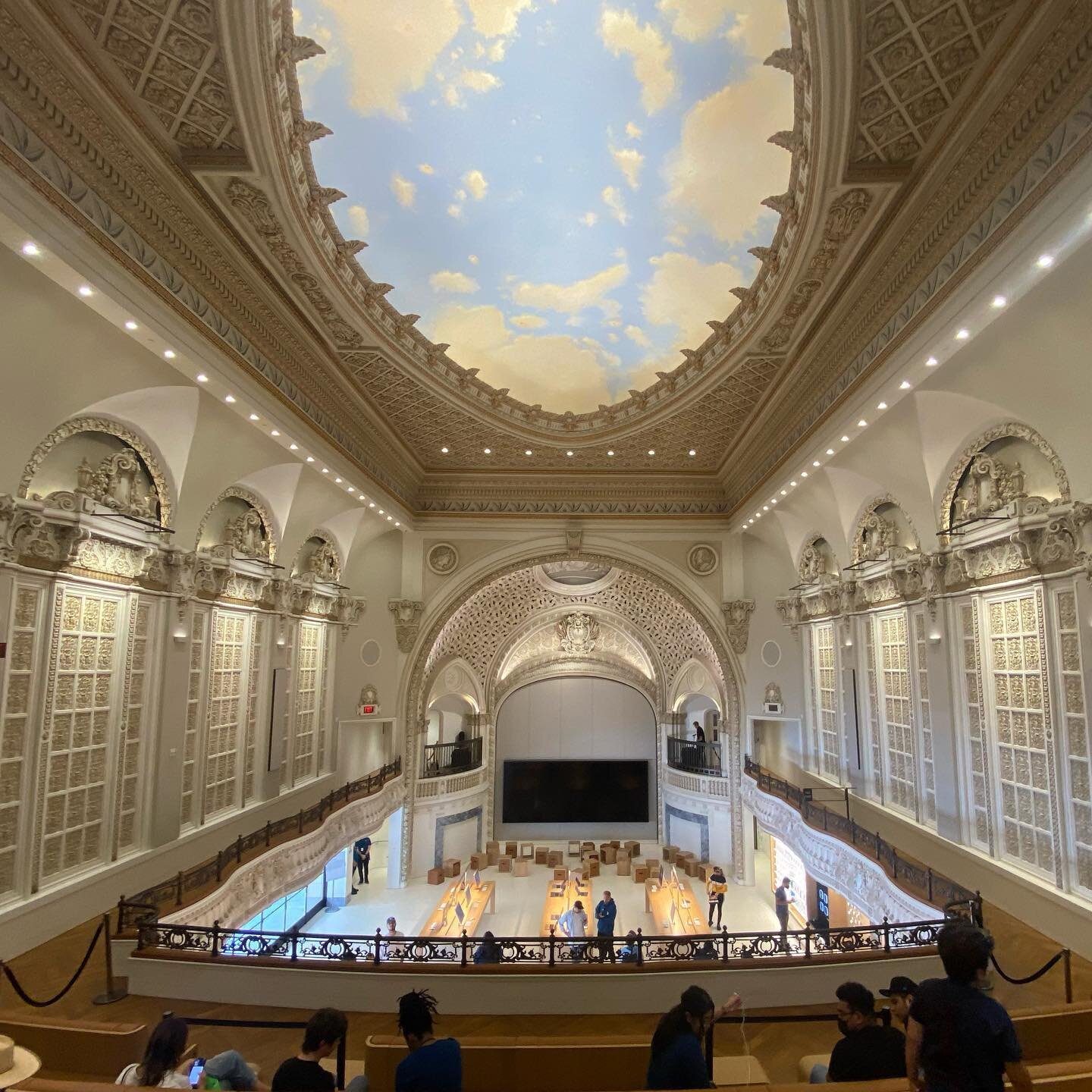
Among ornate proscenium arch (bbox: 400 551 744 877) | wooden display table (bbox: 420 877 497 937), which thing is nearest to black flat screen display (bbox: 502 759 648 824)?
ornate proscenium arch (bbox: 400 551 744 877)

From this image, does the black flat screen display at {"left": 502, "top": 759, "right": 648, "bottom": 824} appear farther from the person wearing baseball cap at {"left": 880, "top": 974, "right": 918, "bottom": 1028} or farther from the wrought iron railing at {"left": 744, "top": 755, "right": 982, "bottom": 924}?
the person wearing baseball cap at {"left": 880, "top": 974, "right": 918, "bottom": 1028}

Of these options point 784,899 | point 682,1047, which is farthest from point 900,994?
point 784,899

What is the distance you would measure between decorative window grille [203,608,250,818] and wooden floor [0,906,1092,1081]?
341 cm

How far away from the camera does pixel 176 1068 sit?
347cm

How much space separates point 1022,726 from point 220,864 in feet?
29.9

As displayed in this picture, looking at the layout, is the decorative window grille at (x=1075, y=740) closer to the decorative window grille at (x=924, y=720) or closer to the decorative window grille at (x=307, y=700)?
the decorative window grille at (x=924, y=720)

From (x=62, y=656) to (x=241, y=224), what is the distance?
468 cm

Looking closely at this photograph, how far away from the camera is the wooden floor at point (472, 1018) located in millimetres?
5137

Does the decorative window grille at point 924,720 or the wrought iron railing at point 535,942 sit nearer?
the wrought iron railing at point 535,942

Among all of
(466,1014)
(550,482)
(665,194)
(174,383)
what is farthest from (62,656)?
(550,482)

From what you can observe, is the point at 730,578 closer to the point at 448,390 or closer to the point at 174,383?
the point at 448,390

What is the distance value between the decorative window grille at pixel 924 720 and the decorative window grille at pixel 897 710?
254 millimetres

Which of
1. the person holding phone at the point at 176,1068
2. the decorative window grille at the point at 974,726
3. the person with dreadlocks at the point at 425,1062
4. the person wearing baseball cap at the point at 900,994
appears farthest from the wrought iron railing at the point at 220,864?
the decorative window grille at the point at 974,726

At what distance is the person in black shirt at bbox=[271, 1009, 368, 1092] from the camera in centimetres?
281
